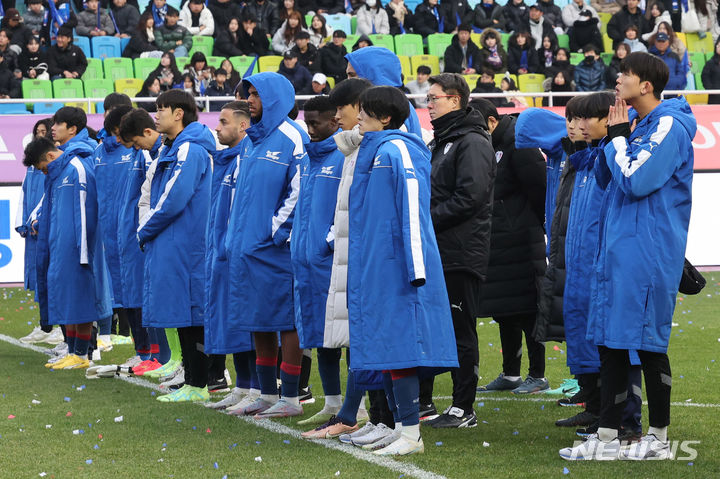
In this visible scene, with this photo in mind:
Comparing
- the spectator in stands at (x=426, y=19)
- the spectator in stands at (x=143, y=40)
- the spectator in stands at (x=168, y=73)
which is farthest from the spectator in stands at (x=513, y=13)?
the spectator in stands at (x=168, y=73)

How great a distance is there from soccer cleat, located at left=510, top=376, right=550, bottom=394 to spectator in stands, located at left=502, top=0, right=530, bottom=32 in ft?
50.0

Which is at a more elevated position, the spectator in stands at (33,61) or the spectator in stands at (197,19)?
the spectator in stands at (197,19)

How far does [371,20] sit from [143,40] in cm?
449

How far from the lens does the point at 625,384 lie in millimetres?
5543

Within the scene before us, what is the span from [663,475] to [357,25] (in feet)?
56.9

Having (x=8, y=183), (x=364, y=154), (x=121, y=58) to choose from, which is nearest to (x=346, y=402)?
(x=364, y=154)

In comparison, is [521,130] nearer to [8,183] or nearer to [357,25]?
[8,183]

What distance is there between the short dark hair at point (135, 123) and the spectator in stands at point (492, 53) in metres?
12.1

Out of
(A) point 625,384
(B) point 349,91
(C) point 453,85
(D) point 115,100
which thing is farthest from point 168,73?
(A) point 625,384

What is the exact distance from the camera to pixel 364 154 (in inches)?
225

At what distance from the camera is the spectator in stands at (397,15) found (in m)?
21.8

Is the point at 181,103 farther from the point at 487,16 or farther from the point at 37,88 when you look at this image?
the point at 487,16

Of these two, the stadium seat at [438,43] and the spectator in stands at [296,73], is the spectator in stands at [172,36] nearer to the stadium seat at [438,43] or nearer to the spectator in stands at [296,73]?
the spectator in stands at [296,73]

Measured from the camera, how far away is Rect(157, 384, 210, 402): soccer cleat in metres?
7.77
